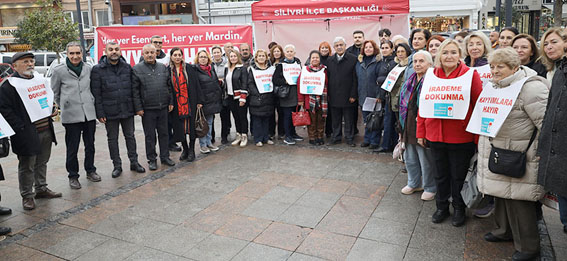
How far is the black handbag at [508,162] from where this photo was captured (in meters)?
3.39

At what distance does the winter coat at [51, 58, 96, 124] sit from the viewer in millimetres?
5809

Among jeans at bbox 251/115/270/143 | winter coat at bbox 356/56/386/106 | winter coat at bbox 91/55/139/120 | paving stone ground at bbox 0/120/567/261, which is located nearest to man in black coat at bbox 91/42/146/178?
winter coat at bbox 91/55/139/120

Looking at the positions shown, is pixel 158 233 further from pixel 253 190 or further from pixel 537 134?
pixel 537 134

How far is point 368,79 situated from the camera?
7.34 m

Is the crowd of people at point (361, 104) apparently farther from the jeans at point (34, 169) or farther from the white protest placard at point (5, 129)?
the white protest placard at point (5, 129)

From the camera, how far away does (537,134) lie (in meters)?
3.37

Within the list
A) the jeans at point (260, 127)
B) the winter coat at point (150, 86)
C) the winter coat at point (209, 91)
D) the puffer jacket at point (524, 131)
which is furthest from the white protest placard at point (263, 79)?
the puffer jacket at point (524, 131)

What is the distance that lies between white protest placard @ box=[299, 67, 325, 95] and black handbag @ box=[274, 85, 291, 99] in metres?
0.27

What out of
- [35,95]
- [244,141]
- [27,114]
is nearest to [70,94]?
[35,95]

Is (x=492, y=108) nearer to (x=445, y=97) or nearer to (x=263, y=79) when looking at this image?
(x=445, y=97)

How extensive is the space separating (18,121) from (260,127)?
13.3 ft

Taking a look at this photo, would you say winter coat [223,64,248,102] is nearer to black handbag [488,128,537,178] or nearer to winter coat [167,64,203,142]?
winter coat [167,64,203,142]

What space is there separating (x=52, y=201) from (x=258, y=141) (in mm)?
3662

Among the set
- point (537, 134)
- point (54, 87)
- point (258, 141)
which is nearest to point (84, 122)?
point (54, 87)
